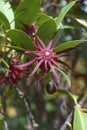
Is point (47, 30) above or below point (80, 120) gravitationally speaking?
above

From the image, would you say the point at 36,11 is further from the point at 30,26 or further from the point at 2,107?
the point at 2,107

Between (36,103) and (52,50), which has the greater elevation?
(36,103)

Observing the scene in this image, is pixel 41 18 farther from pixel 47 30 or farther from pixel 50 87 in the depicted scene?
pixel 50 87

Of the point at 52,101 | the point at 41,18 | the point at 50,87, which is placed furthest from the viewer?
the point at 52,101

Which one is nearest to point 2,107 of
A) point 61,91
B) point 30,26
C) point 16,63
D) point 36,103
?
point 61,91

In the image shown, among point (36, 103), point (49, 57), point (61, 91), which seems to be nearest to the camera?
point (49, 57)

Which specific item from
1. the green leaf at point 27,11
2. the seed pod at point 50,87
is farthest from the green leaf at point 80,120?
the green leaf at point 27,11

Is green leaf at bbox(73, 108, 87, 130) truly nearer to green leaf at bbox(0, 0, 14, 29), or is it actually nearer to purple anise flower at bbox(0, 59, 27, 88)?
purple anise flower at bbox(0, 59, 27, 88)

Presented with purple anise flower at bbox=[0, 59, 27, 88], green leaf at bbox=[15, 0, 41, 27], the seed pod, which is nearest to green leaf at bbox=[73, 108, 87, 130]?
the seed pod

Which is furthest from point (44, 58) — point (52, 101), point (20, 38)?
point (52, 101)
